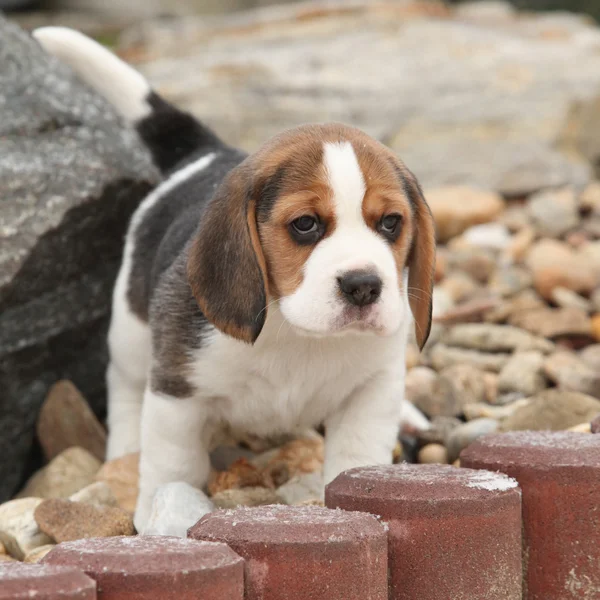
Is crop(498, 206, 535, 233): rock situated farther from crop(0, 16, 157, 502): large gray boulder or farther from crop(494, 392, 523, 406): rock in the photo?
crop(0, 16, 157, 502): large gray boulder

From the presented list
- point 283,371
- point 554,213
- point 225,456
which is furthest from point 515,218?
point 283,371

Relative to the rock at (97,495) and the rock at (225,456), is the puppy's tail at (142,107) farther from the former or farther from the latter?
the rock at (97,495)

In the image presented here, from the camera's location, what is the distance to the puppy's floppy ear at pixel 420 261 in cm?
396

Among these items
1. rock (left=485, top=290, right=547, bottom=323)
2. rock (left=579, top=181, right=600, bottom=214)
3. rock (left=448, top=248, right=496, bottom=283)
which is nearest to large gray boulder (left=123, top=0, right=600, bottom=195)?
rock (left=579, top=181, right=600, bottom=214)

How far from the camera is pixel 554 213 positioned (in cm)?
814

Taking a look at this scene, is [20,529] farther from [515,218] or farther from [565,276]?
[515,218]

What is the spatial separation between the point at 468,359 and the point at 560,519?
2742 millimetres

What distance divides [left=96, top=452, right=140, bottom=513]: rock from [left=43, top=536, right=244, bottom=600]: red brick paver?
1.75 meters

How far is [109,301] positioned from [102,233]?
1.21 ft

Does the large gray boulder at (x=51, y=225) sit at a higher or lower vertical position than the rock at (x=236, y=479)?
higher

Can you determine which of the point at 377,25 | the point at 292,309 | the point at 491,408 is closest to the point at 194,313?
the point at 292,309

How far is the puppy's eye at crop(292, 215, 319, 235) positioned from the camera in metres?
3.56

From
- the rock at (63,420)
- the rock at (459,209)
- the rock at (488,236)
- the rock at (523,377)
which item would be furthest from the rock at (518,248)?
the rock at (63,420)

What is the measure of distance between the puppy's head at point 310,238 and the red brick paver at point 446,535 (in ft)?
2.03
